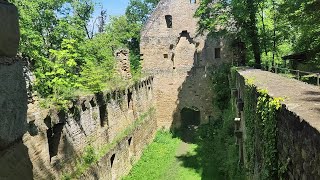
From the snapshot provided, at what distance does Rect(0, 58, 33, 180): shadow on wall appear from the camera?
1.73 meters

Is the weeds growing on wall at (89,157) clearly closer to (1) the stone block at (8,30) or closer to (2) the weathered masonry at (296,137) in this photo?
(2) the weathered masonry at (296,137)

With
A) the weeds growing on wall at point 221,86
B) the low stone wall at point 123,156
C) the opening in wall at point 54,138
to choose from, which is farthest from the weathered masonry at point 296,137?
the weeds growing on wall at point 221,86

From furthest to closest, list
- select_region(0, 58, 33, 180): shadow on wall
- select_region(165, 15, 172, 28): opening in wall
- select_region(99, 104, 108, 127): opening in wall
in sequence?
select_region(165, 15, 172, 28): opening in wall → select_region(99, 104, 108, 127): opening in wall → select_region(0, 58, 33, 180): shadow on wall

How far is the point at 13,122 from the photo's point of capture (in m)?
1.84

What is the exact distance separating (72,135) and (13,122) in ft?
32.9

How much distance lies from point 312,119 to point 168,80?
72.6 ft

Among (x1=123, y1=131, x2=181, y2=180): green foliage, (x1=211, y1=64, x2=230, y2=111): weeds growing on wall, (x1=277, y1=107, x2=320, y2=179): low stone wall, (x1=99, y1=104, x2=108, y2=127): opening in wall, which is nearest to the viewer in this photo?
(x1=277, y1=107, x2=320, y2=179): low stone wall

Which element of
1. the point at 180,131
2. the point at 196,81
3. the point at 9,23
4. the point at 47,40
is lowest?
the point at 180,131

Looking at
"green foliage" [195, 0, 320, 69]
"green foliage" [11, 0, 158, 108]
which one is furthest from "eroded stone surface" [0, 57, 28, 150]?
"green foliage" [195, 0, 320, 69]

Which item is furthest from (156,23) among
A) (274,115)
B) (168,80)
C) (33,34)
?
(274,115)

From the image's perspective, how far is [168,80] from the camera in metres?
25.7

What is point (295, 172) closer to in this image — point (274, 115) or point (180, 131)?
point (274, 115)

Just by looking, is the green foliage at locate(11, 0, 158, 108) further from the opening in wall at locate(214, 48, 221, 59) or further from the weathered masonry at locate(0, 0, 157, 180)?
the opening in wall at locate(214, 48, 221, 59)

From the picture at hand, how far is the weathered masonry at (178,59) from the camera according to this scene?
2527 centimetres
